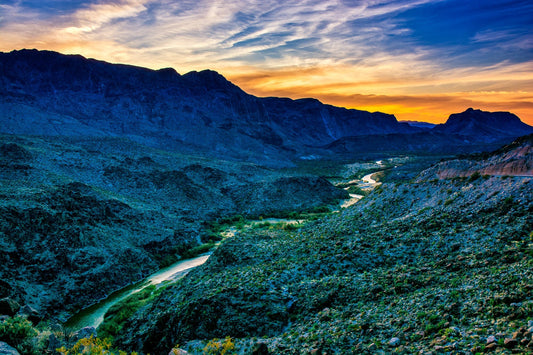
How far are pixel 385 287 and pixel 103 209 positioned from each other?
1438 inches

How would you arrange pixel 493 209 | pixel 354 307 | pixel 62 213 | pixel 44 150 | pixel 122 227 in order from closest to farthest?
pixel 354 307 < pixel 493 209 < pixel 62 213 < pixel 122 227 < pixel 44 150

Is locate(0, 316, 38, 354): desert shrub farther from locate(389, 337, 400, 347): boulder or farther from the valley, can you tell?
locate(389, 337, 400, 347): boulder

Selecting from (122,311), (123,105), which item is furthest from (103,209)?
(123,105)

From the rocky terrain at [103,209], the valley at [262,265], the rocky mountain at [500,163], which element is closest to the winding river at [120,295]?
the valley at [262,265]

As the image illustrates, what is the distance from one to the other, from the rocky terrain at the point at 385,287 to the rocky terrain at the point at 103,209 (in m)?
10.6

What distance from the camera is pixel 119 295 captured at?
30266 millimetres

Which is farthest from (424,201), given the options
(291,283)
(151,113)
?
(151,113)

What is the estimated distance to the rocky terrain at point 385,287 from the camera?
12289mm

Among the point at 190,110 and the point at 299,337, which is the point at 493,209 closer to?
the point at 299,337

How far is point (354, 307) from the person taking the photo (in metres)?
16.0

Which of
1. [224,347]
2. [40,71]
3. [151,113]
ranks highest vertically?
[40,71]

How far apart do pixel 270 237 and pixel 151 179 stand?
37841 mm

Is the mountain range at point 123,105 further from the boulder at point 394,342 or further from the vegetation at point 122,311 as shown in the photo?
the boulder at point 394,342

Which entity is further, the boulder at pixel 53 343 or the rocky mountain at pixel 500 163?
the rocky mountain at pixel 500 163
